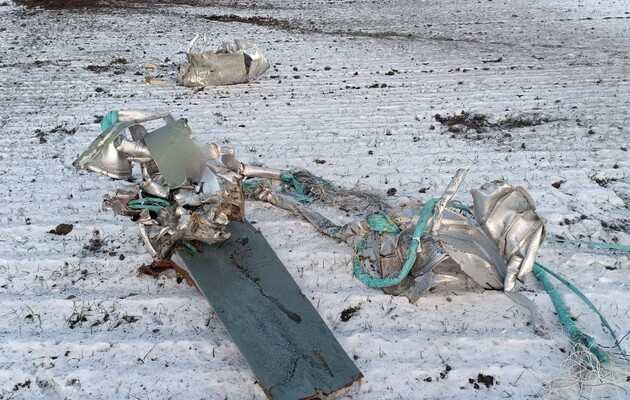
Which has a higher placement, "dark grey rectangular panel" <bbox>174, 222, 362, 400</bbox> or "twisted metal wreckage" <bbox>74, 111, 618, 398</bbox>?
"twisted metal wreckage" <bbox>74, 111, 618, 398</bbox>

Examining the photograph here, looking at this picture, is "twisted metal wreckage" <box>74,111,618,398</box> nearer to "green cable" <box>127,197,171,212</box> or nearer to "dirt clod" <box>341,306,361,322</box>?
"green cable" <box>127,197,171,212</box>

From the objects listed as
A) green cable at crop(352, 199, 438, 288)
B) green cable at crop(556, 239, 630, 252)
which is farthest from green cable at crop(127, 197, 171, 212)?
green cable at crop(556, 239, 630, 252)

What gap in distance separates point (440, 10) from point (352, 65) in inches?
190

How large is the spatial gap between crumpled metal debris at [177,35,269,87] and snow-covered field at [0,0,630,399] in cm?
22

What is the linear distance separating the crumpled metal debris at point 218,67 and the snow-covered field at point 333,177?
0.72 feet

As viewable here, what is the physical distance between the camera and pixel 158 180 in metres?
3.57

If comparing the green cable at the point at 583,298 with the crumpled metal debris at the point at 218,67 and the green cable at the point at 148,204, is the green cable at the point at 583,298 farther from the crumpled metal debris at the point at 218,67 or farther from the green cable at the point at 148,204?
the crumpled metal debris at the point at 218,67

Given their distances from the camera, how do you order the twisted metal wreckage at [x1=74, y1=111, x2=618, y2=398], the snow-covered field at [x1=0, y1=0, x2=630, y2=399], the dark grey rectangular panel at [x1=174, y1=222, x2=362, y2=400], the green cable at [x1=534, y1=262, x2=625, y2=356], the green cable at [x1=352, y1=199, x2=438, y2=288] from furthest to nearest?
1. the green cable at [x1=352, y1=199, x2=438, y2=288]
2. the twisted metal wreckage at [x1=74, y1=111, x2=618, y2=398]
3. the green cable at [x1=534, y1=262, x2=625, y2=356]
4. the snow-covered field at [x1=0, y1=0, x2=630, y2=399]
5. the dark grey rectangular panel at [x1=174, y1=222, x2=362, y2=400]

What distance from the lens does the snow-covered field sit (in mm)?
2820

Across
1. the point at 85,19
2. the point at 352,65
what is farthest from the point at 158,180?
the point at 85,19

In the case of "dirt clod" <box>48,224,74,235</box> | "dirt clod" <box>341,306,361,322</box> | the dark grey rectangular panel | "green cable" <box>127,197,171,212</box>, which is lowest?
"dirt clod" <box>48,224,74,235</box>

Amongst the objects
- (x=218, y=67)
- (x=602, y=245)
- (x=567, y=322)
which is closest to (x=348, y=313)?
(x=567, y=322)

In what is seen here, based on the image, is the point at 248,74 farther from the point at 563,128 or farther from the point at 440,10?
the point at 440,10

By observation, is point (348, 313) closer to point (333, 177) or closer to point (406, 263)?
point (406, 263)
